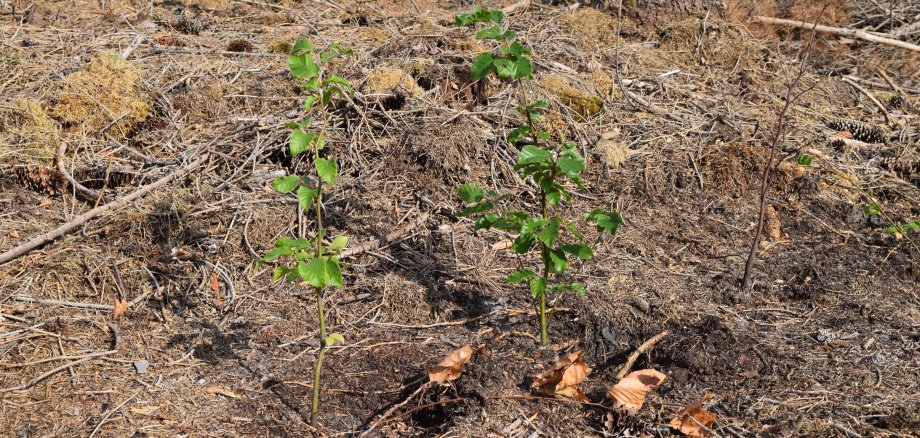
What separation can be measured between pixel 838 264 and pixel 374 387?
233cm

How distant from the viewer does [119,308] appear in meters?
3.40

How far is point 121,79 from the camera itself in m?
4.82

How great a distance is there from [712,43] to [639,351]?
3.68 meters

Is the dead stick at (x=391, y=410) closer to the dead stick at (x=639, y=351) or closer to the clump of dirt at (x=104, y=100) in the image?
the dead stick at (x=639, y=351)

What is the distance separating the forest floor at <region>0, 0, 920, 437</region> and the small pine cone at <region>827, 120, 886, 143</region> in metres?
0.03

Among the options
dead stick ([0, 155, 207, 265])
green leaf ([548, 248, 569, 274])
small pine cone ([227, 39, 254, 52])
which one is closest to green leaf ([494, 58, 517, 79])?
green leaf ([548, 248, 569, 274])

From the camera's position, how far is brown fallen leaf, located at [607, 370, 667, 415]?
2797mm

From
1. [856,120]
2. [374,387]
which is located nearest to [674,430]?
[374,387]

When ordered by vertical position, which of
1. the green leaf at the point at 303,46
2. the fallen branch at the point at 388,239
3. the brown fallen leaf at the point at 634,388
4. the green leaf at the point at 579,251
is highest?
the green leaf at the point at 303,46

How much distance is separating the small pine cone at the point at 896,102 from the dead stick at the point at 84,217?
15.9ft

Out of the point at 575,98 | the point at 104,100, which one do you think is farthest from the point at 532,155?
the point at 104,100

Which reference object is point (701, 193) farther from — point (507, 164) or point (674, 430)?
point (674, 430)

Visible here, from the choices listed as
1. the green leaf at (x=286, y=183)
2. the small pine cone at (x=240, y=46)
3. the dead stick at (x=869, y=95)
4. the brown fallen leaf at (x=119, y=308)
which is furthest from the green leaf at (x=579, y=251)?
the dead stick at (x=869, y=95)

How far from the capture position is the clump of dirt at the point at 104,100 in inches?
181
